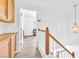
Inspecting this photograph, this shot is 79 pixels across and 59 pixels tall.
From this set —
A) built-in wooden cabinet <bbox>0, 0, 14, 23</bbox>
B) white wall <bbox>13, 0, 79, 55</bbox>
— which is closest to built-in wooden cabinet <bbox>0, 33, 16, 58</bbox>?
built-in wooden cabinet <bbox>0, 0, 14, 23</bbox>

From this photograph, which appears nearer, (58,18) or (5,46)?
(5,46)

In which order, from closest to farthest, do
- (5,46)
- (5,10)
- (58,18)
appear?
(5,46)
(5,10)
(58,18)

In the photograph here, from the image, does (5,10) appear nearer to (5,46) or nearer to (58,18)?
(5,46)

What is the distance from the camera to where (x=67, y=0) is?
275 inches

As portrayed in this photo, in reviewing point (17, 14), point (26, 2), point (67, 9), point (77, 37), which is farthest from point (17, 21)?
point (77, 37)

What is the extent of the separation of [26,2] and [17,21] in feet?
3.79

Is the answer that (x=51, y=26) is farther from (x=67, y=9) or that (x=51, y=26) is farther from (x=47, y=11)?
(x=67, y=9)

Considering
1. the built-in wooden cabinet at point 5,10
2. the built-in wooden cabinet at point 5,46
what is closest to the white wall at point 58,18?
the built-in wooden cabinet at point 5,10

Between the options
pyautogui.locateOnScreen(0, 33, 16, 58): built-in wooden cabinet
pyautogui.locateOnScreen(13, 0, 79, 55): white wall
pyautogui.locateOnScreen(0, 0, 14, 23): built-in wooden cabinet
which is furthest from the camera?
pyautogui.locateOnScreen(13, 0, 79, 55): white wall

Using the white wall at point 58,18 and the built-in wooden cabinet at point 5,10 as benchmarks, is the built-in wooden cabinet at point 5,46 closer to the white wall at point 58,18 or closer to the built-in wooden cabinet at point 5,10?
the built-in wooden cabinet at point 5,10

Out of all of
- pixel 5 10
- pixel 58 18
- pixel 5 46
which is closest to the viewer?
pixel 5 46

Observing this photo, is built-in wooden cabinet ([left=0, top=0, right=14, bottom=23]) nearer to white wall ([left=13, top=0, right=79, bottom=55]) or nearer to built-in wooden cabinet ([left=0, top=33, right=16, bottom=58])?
built-in wooden cabinet ([left=0, top=33, right=16, bottom=58])

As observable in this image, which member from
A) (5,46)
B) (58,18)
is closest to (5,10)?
(5,46)

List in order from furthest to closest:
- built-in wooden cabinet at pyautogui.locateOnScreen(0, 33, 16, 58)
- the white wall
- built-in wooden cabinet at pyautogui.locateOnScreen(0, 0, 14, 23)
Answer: the white wall < built-in wooden cabinet at pyautogui.locateOnScreen(0, 0, 14, 23) < built-in wooden cabinet at pyautogui.locateOnScreen(0, 33, 16, 58)
